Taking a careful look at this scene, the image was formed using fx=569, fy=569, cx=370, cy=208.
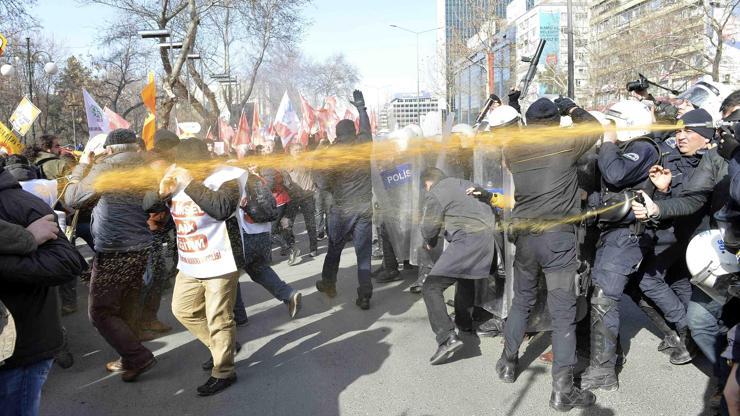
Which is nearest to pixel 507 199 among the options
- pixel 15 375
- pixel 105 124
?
pixel 15 375

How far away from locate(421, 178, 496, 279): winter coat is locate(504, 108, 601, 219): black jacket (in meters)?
0.78

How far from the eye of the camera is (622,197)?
383 centimetres

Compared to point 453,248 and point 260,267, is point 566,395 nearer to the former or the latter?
point 453,248

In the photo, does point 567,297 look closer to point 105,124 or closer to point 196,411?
point 196,411

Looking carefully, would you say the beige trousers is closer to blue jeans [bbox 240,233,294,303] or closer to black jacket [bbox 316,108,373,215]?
blue jeans [bbox 240,233,294,303]

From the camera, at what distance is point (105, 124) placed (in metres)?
8.13

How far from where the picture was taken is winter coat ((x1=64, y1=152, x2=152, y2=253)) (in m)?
4.52

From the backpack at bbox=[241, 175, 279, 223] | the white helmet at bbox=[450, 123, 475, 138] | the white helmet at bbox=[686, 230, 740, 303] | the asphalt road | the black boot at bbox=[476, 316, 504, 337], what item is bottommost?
the asphalt road

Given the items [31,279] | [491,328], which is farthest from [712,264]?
[31,279]

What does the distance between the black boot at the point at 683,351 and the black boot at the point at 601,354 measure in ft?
2.14

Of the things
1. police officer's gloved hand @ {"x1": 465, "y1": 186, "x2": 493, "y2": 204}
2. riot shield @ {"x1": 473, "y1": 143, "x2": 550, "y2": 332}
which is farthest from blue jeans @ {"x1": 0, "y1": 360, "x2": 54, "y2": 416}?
police officer's gloved hand @ {"x1": 465, "y1": 186, "x2": 493, "y2": 204}

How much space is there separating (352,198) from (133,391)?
9.81 feet

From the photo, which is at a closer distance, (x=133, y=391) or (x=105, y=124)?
(x=133, y=391)

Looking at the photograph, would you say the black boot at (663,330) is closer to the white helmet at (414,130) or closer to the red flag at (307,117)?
the white helmet at (414,130)
